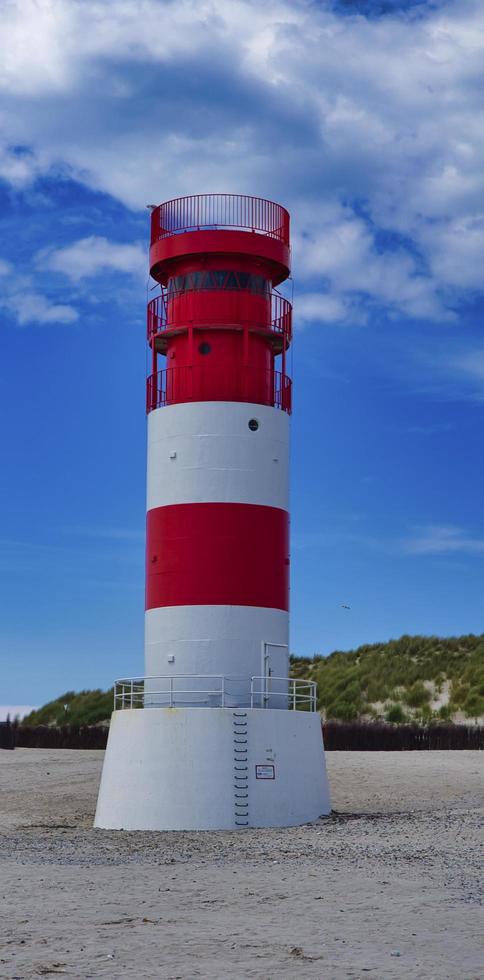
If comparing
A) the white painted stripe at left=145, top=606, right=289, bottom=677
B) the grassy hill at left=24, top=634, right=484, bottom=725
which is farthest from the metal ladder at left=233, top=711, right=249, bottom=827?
the grassy hill at left=24, top=634, right=484, bottom=725

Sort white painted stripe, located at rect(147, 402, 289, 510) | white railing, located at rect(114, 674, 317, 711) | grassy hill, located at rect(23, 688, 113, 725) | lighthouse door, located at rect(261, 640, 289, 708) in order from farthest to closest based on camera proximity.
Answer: grassy hill, located at rect(23, 688, 113, 725) → white painted stripe, located at rect(147, 402, 289, 510) → lighthouse door, located at rect(261, 640, 289, 708) → white railing, located at rect(114, 674, 317, 711)

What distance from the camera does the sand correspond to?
9055 millimetres

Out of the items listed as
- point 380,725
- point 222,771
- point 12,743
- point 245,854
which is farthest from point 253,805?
point 12,743

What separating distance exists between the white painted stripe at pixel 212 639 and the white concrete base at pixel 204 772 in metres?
0.89

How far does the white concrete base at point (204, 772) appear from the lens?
58.0ft

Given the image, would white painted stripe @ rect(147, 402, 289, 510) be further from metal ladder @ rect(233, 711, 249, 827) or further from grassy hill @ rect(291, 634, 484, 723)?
grassy hill @ rect(291, 634, 484, 723)

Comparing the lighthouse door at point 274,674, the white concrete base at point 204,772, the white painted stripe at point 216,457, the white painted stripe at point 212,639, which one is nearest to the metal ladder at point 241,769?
the white concrete base at point 204,772

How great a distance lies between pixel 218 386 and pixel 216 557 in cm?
275

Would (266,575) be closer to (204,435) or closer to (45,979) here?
(204,435)

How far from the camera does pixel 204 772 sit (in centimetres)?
1772

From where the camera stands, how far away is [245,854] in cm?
1484

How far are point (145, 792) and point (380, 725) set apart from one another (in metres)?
17.8

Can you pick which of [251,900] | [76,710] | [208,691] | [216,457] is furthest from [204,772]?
[76,710]

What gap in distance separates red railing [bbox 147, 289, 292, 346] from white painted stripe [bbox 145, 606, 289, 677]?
4.55 meters
